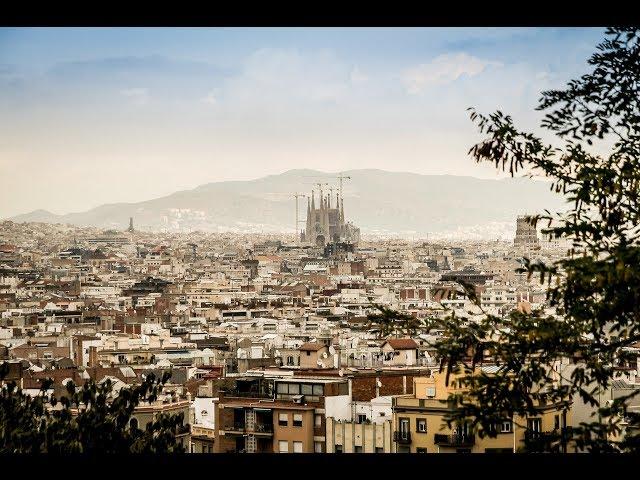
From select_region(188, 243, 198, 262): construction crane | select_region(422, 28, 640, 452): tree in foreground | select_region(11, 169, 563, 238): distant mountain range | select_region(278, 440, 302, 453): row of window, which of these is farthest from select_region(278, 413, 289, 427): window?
select_region(188, 243, 198, 262): construction crane

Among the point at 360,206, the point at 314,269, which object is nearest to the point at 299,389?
the point at 314,269

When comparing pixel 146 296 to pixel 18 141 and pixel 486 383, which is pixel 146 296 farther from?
pixel 486 383

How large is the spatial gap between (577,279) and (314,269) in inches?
1991

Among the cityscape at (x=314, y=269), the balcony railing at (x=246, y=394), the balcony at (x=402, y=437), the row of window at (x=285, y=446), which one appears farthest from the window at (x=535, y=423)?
the balcony railing at (x=246, y=394)

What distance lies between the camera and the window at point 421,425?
9969 mm

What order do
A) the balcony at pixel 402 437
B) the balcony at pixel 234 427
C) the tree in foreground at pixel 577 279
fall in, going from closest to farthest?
the tree in foreground at pixel 577 279
the balcony at pixel 402 437
the balcony at pixel 234 427

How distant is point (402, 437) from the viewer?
33.1ft

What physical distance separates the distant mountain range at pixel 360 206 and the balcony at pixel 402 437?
2918cm

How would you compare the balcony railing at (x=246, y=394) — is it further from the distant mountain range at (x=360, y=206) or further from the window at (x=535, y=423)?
the distant mountain range at (x=360, y=206)

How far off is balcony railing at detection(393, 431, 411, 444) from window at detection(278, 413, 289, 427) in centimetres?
212

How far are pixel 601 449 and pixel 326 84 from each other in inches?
1266

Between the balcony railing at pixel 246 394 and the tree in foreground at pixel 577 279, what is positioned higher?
the tree in foreground at pixel 577 279

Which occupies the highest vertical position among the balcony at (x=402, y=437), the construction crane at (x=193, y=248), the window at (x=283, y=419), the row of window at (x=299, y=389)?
the construction crane at (x=193, y=248)

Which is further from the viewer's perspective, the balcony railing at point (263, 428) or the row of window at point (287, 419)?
the row of window at point (287, 419)
